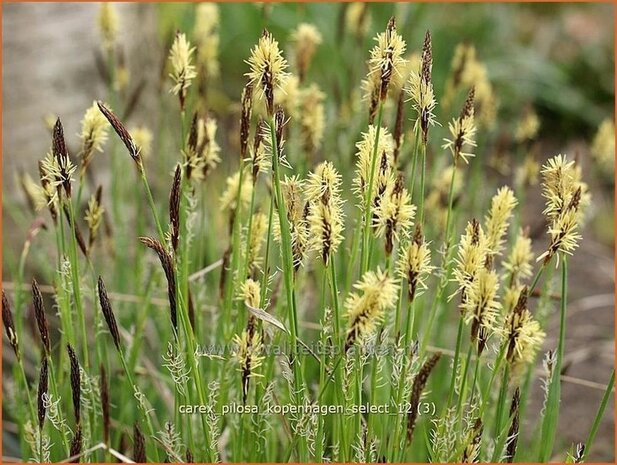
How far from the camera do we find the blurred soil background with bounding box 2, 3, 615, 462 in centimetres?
244

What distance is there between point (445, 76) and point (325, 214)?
307 centimetres

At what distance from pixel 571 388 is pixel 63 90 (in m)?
1.78

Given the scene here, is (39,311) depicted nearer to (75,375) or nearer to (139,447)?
(75,375)

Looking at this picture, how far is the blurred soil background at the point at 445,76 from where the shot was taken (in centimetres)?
244

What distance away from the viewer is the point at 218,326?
1.50 meters

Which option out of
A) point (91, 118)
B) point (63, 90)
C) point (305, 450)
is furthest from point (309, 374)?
point (63, 90)

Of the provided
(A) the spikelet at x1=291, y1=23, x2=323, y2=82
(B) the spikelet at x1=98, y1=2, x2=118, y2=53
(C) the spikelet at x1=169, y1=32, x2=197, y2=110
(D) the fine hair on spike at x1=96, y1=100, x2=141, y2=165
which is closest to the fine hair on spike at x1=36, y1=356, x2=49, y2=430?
(D) the fine hair on spike at x1=96, y1=100, x2=141, y2=165

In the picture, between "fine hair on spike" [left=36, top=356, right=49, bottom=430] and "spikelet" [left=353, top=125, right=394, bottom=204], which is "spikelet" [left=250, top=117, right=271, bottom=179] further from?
"fine hair on spike" [left=36, top=356, right=49, bottom=430]

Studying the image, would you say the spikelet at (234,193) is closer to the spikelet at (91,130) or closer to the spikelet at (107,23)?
the spikelet at (91,130)

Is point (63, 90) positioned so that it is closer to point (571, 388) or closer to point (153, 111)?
point (153, 111)

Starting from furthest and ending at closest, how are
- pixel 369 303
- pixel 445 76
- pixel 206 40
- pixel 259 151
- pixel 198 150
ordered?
pixel 445 76 → pixel 206 40 → pixel 198 150 → pixel 259 151 → pixel 369 303

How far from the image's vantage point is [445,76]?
3.84 meters

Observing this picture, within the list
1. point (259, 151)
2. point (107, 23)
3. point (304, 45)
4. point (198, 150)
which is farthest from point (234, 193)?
point (107, 23)

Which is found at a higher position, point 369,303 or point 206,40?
point 206,40
